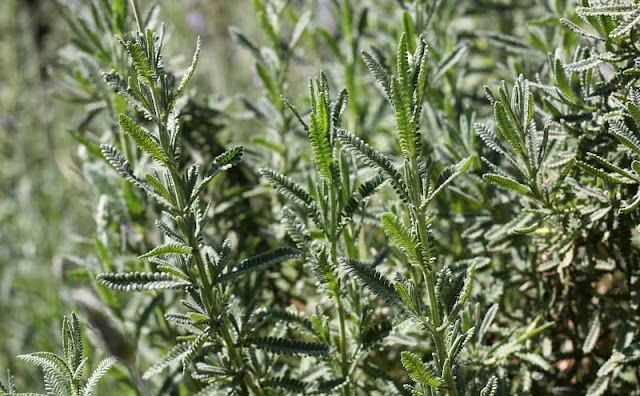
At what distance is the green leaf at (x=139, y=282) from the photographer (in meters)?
0.64

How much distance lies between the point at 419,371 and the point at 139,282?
27 cm

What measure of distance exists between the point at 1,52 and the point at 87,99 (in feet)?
5.21

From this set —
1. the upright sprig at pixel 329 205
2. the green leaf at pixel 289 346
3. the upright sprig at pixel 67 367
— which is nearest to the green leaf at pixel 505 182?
the upright sprig at pixel 329 205

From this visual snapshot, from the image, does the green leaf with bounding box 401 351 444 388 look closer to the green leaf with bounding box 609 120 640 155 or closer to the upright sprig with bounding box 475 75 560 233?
the upright sprig with bounding box 475 75 560 233

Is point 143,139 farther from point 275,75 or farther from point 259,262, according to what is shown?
point 275,75

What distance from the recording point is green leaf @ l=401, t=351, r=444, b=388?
56cm

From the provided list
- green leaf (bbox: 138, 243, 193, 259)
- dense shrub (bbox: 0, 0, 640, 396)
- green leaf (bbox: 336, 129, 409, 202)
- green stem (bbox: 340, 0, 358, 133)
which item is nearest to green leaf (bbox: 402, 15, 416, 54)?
dense shrub (bbox: 0, 0, 640, 396)

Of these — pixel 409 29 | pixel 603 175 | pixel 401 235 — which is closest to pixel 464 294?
pixel 401 235

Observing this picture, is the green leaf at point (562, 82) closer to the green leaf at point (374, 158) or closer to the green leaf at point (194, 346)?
the green leaf at point (374, 158)

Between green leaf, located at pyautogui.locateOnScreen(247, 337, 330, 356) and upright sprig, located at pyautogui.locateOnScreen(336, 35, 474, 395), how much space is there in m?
0.11

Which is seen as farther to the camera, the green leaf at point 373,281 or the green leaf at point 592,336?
the green leaf at point 592,336

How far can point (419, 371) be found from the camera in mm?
573

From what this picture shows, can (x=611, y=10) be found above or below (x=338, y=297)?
above

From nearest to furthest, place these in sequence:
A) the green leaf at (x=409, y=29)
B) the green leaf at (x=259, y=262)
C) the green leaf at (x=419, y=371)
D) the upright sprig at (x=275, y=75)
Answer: the green leaf at (x=419, y=371) → the green leaf at (x=259, y=262) → the green leaf at (x=409, y=29) → the upright sprig at (x=275, y=75)
